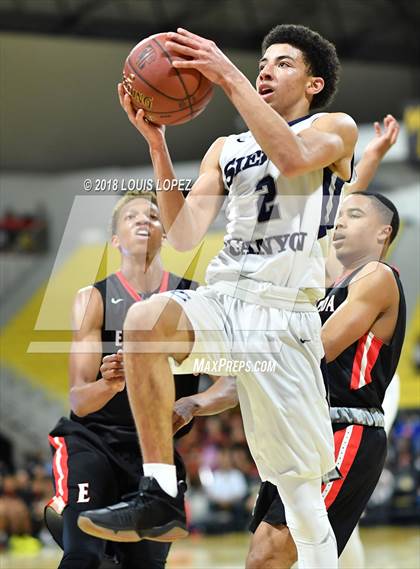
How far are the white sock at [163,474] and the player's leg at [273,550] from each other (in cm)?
113

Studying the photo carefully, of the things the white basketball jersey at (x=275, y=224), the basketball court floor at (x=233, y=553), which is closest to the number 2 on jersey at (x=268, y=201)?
the white basketball jersey at (x=275, y=224)

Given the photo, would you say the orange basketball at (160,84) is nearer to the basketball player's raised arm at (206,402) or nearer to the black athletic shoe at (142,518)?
the basketball player's raised arm at (206,402)

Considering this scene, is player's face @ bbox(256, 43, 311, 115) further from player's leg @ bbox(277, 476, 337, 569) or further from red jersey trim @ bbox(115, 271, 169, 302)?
player's leg @ bbox(277, 476, 337, 569)

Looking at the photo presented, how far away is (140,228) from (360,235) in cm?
113

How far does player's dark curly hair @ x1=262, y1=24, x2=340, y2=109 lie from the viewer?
4246 mm

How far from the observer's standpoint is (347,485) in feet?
15.6

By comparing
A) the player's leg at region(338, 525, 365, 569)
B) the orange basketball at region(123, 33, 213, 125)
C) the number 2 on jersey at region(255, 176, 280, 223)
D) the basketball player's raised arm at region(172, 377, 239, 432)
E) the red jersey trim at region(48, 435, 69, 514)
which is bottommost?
the player's leg at region(338, 525, 365, 569)

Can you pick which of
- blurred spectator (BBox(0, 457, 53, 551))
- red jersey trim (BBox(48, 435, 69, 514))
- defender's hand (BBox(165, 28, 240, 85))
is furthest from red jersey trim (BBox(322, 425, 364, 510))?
blurred spectator (BBox(0, 457, 53, 551))

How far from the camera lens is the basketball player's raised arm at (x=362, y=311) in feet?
15.2

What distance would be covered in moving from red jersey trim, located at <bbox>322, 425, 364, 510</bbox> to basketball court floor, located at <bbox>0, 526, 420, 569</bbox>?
3.57 meters

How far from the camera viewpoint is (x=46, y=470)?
14.1m

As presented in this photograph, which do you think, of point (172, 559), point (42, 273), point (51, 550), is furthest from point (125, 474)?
point (42, 273)

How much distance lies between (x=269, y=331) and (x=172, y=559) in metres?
6.96

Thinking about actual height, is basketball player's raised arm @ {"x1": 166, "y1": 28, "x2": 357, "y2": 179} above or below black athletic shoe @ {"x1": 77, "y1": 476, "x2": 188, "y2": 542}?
above
